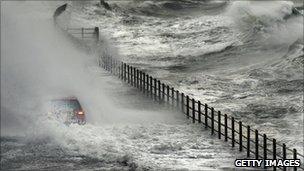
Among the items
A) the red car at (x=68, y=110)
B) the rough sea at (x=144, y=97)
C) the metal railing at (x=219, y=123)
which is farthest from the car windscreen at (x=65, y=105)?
the metal railing at (x=219, y=123)

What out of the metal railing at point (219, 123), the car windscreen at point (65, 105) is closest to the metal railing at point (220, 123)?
the metal railing at point (219, 123)

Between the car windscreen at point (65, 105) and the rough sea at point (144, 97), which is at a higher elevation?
the car windscreen at point (65, 105)

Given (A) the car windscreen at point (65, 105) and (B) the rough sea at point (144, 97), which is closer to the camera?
(B) the rough sea at point (144, 97)

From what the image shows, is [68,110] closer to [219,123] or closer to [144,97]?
[219,123]

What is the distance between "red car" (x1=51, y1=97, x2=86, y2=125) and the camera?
59.9 feet

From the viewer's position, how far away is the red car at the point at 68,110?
18266 mm

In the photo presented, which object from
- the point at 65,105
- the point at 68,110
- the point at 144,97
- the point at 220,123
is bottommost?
the point at 144,97

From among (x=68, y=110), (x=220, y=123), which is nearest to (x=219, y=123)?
(x=220, y=123)

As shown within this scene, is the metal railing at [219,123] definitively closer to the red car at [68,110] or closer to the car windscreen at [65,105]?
the red car at [68,110]

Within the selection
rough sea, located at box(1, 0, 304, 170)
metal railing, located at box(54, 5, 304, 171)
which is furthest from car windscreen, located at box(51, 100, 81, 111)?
metal railing, located at box(54, 5, 304, 171)

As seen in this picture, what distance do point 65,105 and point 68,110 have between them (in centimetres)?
20

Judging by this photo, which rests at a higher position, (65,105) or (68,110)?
(65,105)

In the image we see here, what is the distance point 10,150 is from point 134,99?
1049 cm

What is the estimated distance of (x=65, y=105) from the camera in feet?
60.3
